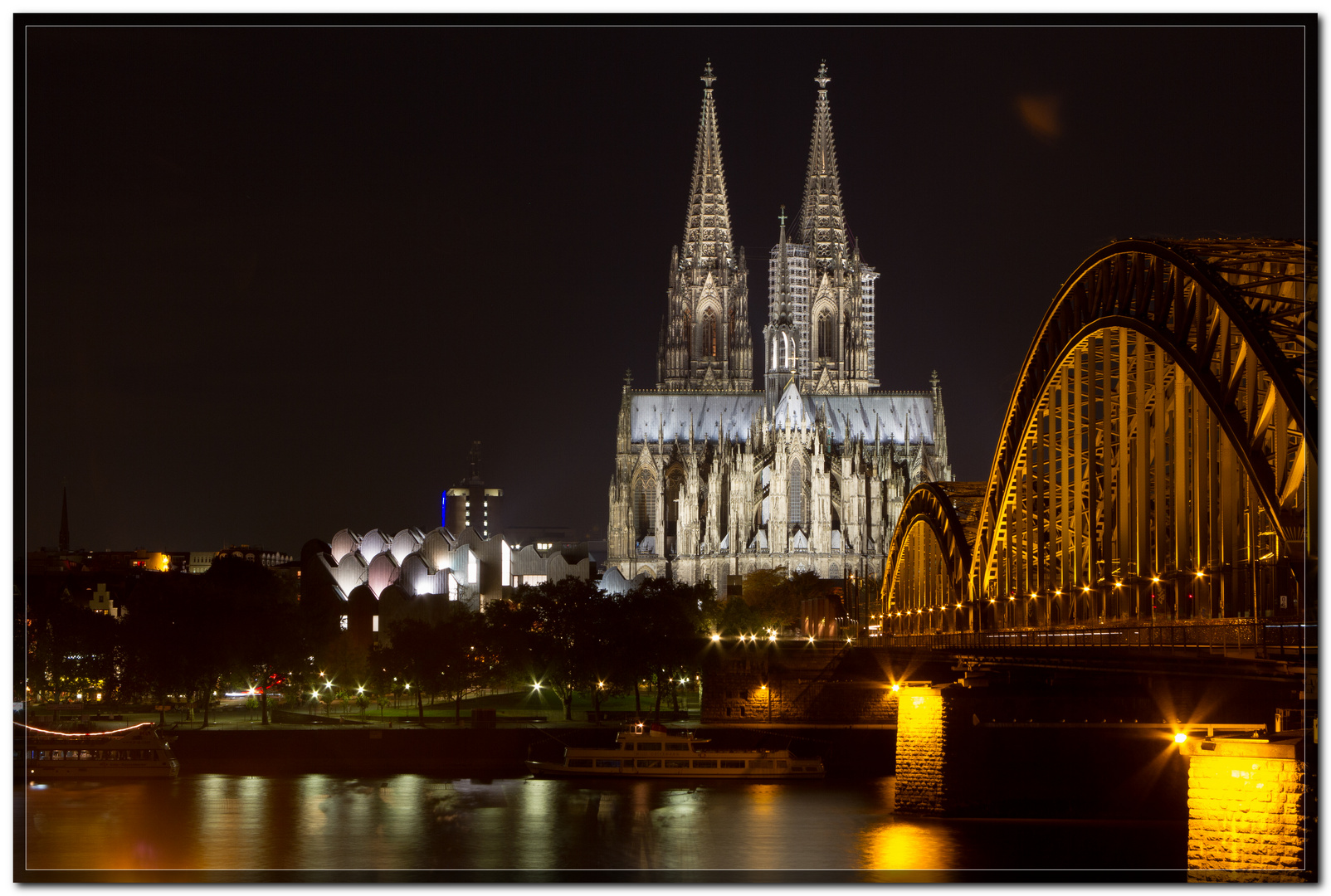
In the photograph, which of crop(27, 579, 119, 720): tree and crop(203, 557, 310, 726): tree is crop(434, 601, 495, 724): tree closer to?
crop(203, 557, 310, 726): tree

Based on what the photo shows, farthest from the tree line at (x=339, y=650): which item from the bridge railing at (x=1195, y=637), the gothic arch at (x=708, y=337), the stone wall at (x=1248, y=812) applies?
the gothic arch at (x=708, y=337)

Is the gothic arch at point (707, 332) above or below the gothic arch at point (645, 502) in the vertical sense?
above

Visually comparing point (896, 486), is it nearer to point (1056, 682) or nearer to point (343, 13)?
point (1056, 682)

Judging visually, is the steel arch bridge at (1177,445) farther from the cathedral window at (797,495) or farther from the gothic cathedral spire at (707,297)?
the gothic cathedral spire at (707,297)

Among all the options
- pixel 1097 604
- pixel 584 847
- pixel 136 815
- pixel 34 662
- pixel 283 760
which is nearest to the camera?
pixel 1097 604

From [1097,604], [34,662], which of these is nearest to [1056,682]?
[1097,604]

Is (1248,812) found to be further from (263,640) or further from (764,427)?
(764,427)
